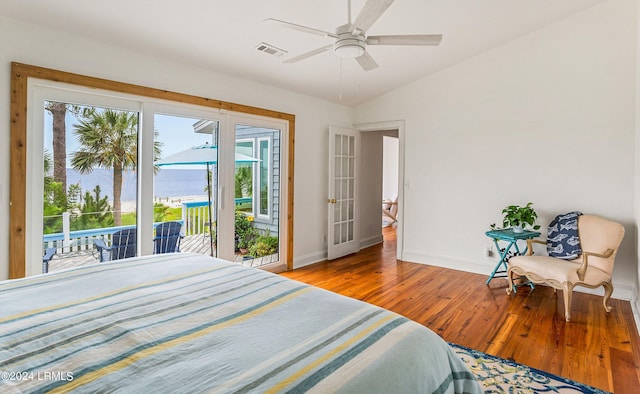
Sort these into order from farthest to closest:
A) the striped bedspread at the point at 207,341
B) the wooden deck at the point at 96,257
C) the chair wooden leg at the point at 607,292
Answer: the chair wooden leg at the point at 607,292 < the wooden deck at the point at 96,257 < the striped bedspread at the point at 207,341

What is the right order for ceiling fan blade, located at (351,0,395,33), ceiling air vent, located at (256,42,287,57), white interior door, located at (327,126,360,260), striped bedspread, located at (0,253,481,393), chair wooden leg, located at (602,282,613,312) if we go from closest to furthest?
striped bedspread, located at (0,253,481,393)
ceiling fan blade, located at (351,0,395,33)
chair wooden leg, located at (602,282,613,312)
ceiling air vent, located at (256,42,287,57)
white interior door, located at (327,126,360,260)

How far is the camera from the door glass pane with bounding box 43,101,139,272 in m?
2.72

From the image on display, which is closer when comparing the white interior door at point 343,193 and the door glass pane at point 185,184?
the door glass pane at point 185,184

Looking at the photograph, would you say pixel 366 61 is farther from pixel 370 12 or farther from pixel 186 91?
pixel 186 91

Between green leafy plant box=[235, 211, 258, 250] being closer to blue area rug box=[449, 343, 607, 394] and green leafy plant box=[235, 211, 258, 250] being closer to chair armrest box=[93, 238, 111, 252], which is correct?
chair armrest box=[93, 238, 111, 252]

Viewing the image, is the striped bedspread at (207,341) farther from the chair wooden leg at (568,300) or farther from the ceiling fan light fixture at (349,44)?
the chair wooden leg at (568,300)

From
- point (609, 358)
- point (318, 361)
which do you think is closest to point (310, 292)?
point (318, 361)

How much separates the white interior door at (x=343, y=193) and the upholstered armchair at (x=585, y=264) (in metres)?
2.48

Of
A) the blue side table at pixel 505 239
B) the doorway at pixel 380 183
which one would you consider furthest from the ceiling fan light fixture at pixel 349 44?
the doorway at pixel 380 183

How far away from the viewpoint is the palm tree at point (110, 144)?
288cm

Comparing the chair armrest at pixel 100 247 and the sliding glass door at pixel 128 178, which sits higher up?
the sliding glass door at pixel 128 178

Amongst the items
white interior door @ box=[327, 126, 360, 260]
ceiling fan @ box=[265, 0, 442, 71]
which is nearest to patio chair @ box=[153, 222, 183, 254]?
white interior door @ box=[327, 126, 360, 260]

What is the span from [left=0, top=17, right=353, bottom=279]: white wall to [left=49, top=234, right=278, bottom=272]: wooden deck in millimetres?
360

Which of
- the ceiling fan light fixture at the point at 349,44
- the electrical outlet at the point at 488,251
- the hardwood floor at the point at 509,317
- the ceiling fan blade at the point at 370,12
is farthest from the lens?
the electrical outlet at the point at 488,251
